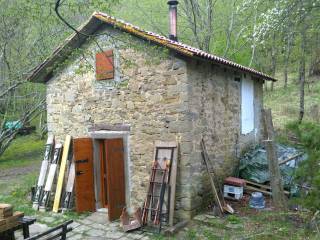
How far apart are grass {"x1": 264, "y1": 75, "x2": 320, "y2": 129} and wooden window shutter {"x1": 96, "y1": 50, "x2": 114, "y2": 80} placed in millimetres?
8685

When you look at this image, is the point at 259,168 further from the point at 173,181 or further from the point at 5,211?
the point at 5,211

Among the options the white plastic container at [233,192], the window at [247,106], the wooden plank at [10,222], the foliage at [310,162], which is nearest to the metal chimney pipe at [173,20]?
the window at [247,106]

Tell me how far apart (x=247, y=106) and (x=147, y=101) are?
3.57 meters

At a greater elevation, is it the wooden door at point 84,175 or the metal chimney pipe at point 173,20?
the metal chimney pipe at point 173,20

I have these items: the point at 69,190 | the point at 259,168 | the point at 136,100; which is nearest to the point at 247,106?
the point at 259,168

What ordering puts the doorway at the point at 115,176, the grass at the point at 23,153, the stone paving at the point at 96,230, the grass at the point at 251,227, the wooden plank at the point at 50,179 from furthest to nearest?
the grass at the point at 23,153 → the wooden plank at the point at 50,179 → the doorway at the point at 115,176 → the stone paving at the point at 96,230 → the grass at the point at 251,227

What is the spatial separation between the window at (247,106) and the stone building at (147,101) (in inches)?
1.1

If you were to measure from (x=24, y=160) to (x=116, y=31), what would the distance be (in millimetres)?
11922

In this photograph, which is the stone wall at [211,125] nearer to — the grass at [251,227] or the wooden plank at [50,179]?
the grass at [251,227]

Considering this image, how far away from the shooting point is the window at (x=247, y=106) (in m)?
9.53

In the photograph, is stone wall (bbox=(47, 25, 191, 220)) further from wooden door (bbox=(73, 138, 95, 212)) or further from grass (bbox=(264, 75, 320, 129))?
grass (bbox=(264, 75, 320, 129))

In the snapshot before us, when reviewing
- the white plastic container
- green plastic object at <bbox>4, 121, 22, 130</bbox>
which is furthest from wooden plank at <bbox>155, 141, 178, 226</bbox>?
green plastic object at <bbox>4, 121, 22, 130</bbox>

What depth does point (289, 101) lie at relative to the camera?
1853cm

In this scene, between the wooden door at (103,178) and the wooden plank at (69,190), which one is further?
the wooden door at (103,178)
